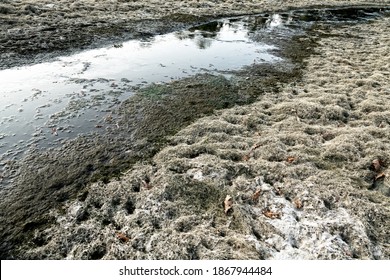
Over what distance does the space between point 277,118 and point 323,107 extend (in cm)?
169

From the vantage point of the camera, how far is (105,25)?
20391 millimetres

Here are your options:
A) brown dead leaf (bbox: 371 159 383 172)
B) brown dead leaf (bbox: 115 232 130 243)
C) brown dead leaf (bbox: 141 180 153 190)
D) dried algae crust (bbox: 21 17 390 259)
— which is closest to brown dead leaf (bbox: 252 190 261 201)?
dried algae crust (bbox: 21 17 390 259)

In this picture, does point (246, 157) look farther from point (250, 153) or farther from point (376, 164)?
point (376, 164)

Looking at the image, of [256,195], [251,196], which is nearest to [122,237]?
[251,196]

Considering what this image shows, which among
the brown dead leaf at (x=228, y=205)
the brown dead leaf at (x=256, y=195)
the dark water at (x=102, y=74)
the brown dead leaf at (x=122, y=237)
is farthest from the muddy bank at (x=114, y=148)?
the brown dead leaf at (x=256, y=195)

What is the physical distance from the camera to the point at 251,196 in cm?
689

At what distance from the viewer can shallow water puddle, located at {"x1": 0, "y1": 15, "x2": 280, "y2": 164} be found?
9.53 meters

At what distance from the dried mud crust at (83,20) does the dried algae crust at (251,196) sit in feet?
34.9

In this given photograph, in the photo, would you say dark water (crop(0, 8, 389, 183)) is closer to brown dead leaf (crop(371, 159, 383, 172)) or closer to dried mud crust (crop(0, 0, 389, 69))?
dried mud crust (crop(0, 0, 389, 69))

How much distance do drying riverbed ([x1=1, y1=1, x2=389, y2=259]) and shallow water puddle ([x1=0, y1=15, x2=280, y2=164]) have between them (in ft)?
2.13

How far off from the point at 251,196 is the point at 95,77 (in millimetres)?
8925

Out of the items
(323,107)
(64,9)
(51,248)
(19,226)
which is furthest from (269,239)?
(64,9)
